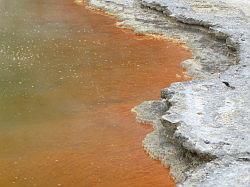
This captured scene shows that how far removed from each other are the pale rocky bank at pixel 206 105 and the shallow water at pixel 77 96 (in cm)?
30

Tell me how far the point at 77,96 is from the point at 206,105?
7.99 feet

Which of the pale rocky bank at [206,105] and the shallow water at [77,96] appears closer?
the pale rocky bank at [206,105]

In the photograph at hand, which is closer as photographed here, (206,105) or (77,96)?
(206,105)

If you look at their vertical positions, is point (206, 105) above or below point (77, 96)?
above

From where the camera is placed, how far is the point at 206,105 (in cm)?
783

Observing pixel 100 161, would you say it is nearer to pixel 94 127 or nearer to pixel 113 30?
pixel 94 127

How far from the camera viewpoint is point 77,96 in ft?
30.2

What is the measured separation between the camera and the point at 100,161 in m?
7.02

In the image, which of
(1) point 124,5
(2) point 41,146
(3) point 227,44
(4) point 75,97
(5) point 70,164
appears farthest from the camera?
(1) point 124,5

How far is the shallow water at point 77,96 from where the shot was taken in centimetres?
680

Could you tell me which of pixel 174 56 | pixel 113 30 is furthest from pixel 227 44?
pixel 113 30

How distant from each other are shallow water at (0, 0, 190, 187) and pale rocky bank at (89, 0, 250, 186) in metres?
0.30

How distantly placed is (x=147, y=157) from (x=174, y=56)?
4.77 meters

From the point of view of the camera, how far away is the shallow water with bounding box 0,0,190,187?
22.3 feet
